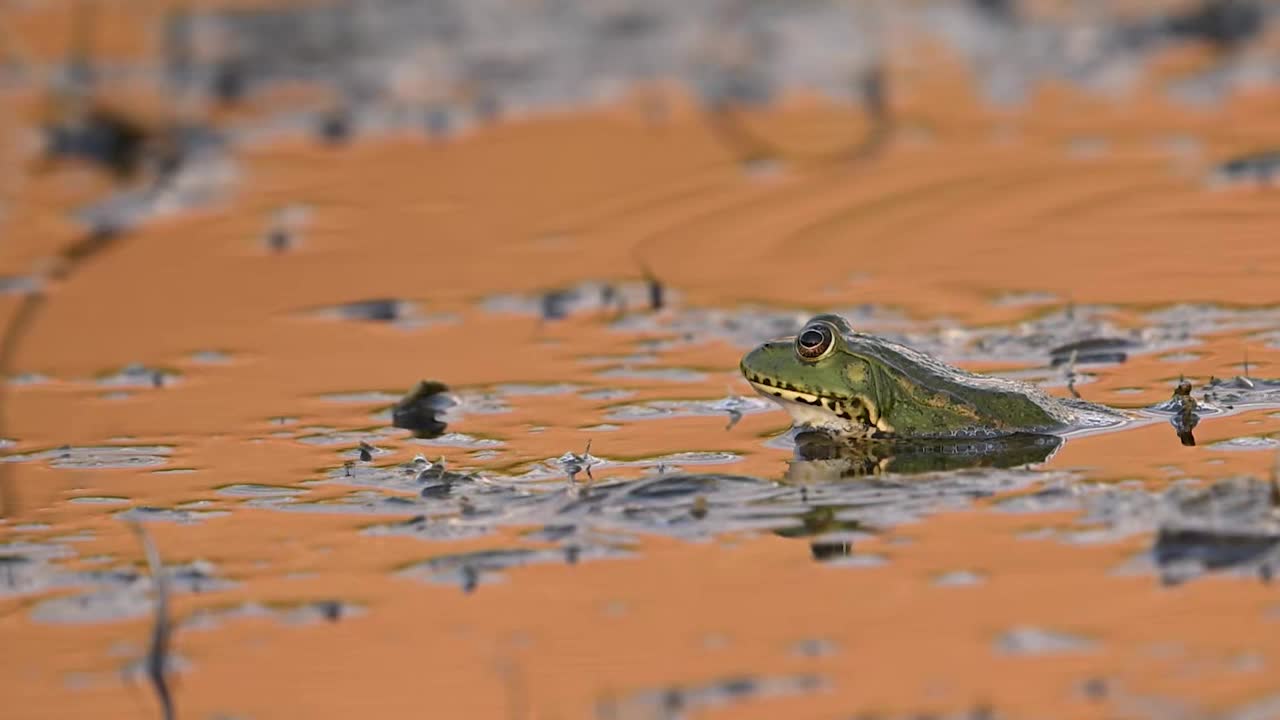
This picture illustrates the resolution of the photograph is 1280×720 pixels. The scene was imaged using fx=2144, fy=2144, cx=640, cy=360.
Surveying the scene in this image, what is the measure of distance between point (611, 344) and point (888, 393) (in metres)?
1.93

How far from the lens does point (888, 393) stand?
737cm

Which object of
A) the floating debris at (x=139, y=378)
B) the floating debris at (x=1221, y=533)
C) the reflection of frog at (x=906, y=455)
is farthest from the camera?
the floating debris at (x=139, y=378)

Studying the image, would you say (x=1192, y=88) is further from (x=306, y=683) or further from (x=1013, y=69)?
(x=306, y=683)

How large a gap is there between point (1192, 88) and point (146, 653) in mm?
11085

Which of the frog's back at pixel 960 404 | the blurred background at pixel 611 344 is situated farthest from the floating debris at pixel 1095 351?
the frog's back at pixel 960 404

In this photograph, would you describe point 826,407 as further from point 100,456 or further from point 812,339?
point 100,456

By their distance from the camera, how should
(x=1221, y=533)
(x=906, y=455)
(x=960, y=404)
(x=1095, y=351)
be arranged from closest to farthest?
(x=1221, y=533) < (x=906, y=455) < (x=960, y=404) < (x=1095, y=351)

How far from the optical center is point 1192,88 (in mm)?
14836

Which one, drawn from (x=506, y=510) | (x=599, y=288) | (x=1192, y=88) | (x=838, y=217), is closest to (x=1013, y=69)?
(x=1192, y=88)

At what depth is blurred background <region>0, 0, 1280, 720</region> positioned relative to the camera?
5125mm

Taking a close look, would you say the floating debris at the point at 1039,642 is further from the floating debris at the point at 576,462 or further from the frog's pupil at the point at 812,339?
the frog's pupil at the point at 812,339

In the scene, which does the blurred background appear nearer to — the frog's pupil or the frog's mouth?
the frog's mouth

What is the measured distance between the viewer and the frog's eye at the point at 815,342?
24.3ft

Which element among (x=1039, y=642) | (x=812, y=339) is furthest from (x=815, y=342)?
(x=1039, y=642)
